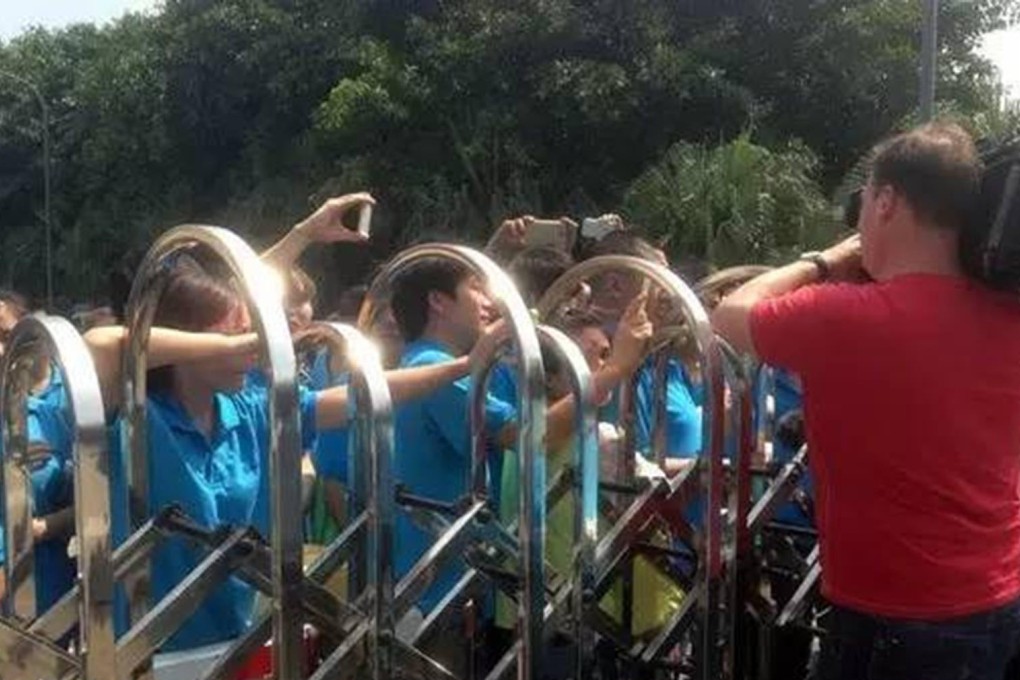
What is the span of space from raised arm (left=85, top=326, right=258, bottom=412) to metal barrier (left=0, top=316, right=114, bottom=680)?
0.46 feet

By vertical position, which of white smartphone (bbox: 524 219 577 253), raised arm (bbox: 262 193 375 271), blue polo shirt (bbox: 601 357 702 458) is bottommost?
blue polo shirt (bbox: 601 357 702 458)

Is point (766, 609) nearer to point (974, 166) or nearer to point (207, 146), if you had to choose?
point (974, 166)

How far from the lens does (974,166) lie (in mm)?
2398

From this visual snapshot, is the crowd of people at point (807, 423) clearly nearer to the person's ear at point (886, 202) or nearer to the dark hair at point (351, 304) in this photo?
the person's ear at point (886, 202)

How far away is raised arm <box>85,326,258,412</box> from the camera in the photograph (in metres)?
2.61

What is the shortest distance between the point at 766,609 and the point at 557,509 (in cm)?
52

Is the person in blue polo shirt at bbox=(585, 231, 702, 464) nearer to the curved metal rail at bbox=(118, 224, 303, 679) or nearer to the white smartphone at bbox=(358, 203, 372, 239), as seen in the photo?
the white smartphone at bbox=(358, 203, 372, 239)

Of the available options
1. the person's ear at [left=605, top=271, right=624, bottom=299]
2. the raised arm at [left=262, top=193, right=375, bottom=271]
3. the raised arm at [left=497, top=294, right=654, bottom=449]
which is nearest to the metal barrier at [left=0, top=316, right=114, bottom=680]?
the raised arm at [left=262, top=193, right=375, bottom=271]

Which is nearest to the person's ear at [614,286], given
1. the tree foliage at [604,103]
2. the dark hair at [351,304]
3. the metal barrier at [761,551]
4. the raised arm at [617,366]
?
the metal barrier at [761,551]

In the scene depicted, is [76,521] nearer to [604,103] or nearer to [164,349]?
[164,349]

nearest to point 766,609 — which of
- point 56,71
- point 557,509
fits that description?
point 557,509

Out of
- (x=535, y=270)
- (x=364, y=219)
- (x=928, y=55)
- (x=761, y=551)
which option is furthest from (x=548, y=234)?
(x=928, y=55)

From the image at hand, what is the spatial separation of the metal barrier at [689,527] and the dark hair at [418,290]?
0.36m

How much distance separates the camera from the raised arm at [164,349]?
261 cm
